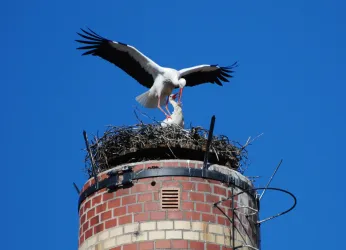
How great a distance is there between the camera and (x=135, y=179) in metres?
16.7

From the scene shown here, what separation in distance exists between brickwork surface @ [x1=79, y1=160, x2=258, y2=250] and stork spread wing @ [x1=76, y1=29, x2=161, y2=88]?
3.96m

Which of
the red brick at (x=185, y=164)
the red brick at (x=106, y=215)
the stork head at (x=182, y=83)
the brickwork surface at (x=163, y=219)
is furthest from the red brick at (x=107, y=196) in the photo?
the stork head at (x=182, y=83)

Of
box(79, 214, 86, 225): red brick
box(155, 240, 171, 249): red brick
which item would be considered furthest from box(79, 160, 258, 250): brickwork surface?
box(79, 214, 86, 225): red brick

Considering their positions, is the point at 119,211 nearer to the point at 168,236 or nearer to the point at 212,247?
the point at 168,236

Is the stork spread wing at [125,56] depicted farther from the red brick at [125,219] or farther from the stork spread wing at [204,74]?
the red brick at [125,219]

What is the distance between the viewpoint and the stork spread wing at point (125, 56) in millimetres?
20281

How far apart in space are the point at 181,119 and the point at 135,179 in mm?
2439

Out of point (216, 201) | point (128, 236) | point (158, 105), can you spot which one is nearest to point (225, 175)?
point (216, 201)

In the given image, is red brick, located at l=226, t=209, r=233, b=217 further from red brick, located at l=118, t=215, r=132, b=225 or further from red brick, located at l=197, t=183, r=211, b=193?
red brick, located at l=118, t=215, r=132, b=225

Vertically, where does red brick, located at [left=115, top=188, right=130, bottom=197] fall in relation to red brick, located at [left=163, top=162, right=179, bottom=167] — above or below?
below

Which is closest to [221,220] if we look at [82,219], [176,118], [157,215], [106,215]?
[157,215]

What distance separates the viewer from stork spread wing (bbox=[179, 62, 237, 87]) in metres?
21.0

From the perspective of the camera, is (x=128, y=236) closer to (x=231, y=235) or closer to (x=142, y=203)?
(x=142, y=203)

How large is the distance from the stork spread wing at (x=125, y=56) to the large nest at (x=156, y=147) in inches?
111
